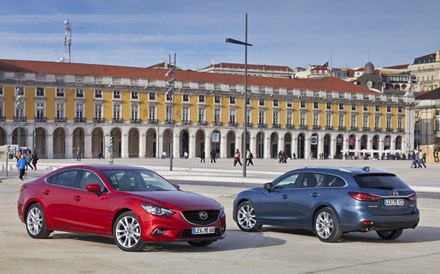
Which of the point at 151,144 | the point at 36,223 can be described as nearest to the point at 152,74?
the point at 151,144

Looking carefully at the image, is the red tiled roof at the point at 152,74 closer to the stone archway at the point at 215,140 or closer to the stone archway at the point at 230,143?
the stone archway at the point at 230,143

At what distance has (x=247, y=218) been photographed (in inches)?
590

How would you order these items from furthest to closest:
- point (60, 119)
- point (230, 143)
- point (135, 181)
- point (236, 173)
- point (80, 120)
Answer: point (230, 143) → point (80, 120) → point (60, 119) → point (236, 173) → point (135, 181)

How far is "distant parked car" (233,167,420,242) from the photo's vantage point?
1298 cm

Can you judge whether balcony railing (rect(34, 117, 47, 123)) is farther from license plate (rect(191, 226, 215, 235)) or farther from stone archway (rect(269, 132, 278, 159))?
license plate (rect(191, 226, 215, 235))

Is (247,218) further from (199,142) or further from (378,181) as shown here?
(199,142)

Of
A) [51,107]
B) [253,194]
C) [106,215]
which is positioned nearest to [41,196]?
[106,215]

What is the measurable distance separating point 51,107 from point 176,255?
3579 inches

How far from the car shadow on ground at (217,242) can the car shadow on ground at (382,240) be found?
87 centimetres

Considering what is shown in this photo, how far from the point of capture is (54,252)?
37.7 ft

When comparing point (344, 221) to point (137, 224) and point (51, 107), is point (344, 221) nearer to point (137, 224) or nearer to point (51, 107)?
point (137, 224)

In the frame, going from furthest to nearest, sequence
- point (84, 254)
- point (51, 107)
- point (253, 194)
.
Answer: point (51, 107) → point (253, 194) → point (84, 254)

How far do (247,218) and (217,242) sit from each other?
2020mm

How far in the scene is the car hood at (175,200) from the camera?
1157cm
